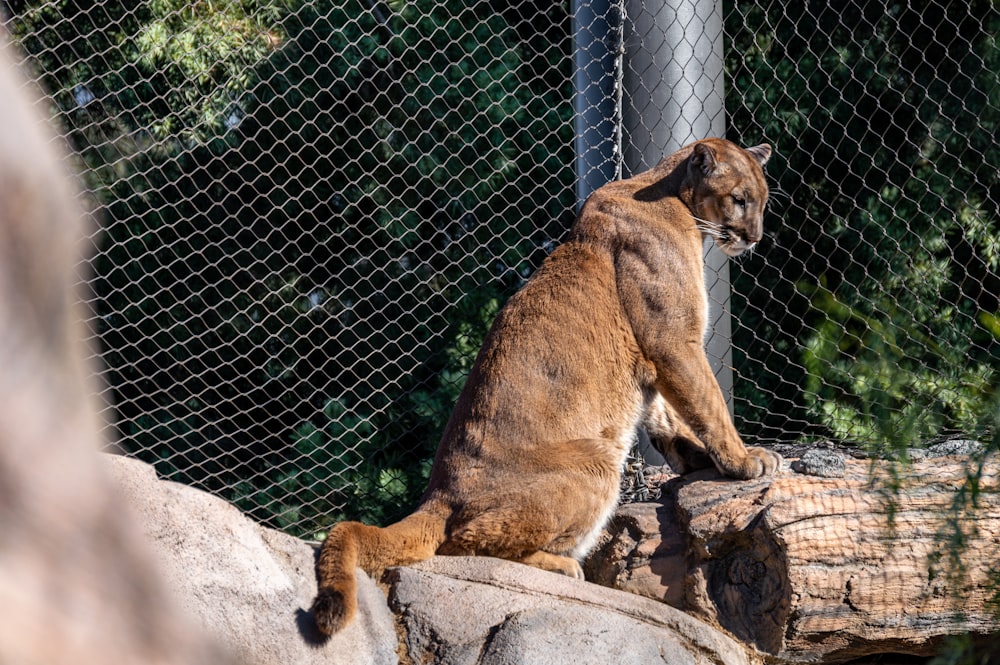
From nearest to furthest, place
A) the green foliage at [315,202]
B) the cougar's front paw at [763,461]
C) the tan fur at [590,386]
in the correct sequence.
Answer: the tan fur at [590,386]
the cougar's front paw at [763,461]
the green foliage at [315,202]

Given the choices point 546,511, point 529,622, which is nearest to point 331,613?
point 529,622

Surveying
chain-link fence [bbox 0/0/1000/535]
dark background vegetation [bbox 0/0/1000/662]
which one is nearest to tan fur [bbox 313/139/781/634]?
chain-link fence [bbox 0/0/1000/535]

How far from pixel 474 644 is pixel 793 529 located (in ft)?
3.86

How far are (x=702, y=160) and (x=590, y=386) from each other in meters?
1.20

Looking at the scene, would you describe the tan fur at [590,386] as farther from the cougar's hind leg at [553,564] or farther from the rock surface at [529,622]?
the rock surface at [529,622]

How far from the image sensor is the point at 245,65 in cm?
682

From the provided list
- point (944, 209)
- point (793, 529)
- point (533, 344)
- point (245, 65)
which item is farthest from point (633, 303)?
point (245, 65)

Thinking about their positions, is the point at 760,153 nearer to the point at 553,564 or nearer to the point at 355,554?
the point at 553,564

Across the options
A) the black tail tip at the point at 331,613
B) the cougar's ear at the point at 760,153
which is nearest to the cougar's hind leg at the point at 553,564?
the black tail tip at the point at 331,613

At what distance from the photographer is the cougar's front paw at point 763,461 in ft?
13.6

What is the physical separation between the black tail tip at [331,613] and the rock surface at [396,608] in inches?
2.7

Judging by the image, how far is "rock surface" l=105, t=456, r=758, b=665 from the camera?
3150mm

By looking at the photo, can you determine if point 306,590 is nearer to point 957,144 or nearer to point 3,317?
point 3,317

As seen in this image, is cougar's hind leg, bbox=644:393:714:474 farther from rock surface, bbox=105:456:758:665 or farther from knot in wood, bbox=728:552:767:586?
rock surface, bbox=105:456:758:665
